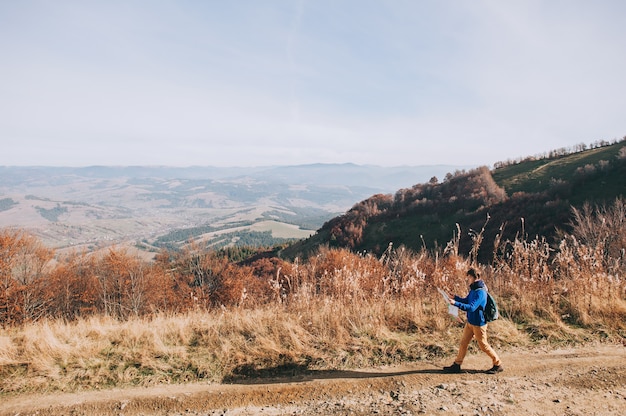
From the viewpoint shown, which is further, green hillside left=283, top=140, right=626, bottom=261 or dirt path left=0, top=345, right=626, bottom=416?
green hillside left=283, top=140, right=626, bottom=261

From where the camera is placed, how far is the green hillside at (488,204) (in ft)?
132

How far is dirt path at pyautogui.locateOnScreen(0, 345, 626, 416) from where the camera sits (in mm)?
4461

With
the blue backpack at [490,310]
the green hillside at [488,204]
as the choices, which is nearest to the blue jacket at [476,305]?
the blue backpack at [490,310]

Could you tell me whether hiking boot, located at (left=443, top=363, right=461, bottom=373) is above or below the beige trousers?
below

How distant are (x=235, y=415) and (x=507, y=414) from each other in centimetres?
353

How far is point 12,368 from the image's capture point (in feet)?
18.0

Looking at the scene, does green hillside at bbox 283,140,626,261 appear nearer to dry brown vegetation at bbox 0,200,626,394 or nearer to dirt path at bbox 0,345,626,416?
dry brown vegetation at bbox 0,200,626,394

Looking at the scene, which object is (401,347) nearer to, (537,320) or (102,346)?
(537,320)

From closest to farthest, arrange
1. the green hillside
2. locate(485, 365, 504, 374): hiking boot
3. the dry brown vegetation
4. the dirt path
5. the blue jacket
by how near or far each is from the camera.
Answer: the dirt path, locate(485, 365, 504, 374): hiking boot, the blue jacket, the dry brown vegetation, the green hillside

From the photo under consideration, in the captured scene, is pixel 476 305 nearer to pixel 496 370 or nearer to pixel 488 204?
pixel 496 370

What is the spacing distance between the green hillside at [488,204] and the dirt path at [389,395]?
29658mm

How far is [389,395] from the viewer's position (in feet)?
15.7

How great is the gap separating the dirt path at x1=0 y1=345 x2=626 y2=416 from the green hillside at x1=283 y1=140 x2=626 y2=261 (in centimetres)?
2966

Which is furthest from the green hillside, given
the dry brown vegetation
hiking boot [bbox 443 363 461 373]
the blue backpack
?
hiking boot [bbox 443 363 461 373]
